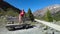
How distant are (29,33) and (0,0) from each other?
66.6ft

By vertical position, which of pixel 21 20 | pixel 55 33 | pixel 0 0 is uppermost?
pixel 0 0

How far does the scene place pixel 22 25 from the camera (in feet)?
42.8

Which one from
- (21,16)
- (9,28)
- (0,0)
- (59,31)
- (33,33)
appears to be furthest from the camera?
(0,0)

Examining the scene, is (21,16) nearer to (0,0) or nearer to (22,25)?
(22,25)

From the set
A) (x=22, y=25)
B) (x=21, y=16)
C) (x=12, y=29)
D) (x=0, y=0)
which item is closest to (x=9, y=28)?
(x=12, y=29)

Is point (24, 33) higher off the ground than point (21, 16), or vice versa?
point (21, 16)

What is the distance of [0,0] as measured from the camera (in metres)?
29.7

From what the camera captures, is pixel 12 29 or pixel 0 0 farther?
pixel 0 0

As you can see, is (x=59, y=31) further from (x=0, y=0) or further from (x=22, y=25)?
(x=0, y=0)

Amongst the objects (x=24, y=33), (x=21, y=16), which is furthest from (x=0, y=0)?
(x=24, y=33)

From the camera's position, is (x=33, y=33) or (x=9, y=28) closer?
(x=33, y=33)

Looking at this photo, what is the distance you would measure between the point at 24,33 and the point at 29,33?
37 centimetres

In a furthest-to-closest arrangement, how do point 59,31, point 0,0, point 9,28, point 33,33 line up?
point 0,0, point 9,28, point 33,33, point 59,31

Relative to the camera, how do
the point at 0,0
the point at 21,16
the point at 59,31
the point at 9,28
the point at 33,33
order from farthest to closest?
the point at 0,0 < the point at 21,16 < the point at 9,28 < the point at 33,33 < the point at 59,31
